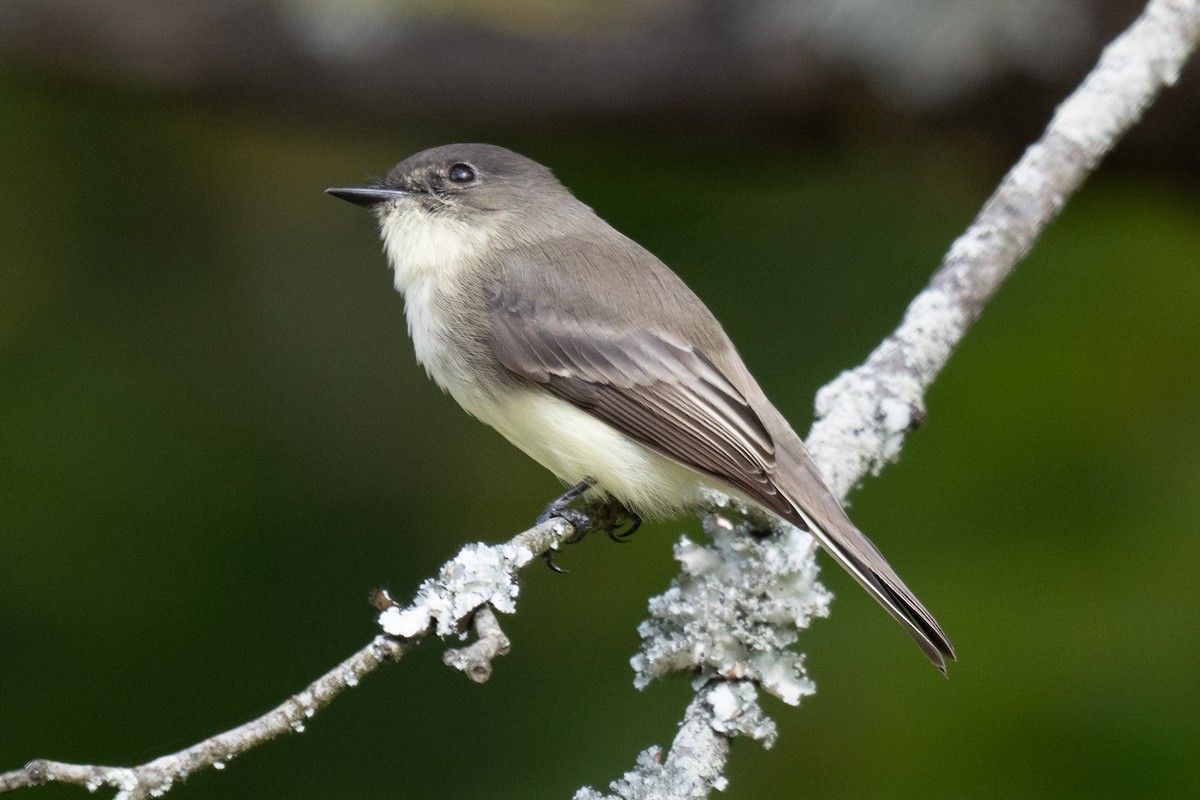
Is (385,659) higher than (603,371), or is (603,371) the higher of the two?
(603,371)

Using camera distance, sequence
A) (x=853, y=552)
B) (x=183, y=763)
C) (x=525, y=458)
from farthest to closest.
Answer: (x=525, y=458)
(x=853, y=552)
(x=183, y=763)

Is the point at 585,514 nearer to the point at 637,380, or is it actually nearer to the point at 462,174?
the point at 637,380

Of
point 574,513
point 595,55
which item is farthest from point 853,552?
point 595,55

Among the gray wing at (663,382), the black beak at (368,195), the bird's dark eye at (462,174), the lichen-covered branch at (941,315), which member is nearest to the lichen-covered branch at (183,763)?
the lichen-covered branch at (941,315)

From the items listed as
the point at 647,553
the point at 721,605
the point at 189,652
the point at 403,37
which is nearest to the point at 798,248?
the point at 647,553

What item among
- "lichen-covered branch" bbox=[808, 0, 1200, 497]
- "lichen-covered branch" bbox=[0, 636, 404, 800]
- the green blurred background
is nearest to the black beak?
the green blurred background
